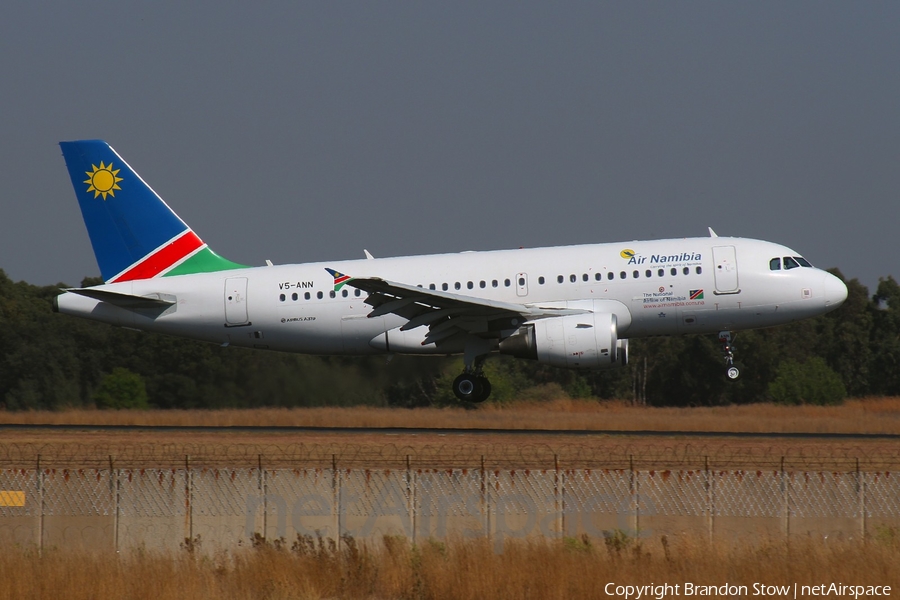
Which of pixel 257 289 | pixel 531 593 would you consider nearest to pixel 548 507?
pixel 531 593

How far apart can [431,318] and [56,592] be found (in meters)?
13.9

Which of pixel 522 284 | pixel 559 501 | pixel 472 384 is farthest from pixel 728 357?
pixel 559 501

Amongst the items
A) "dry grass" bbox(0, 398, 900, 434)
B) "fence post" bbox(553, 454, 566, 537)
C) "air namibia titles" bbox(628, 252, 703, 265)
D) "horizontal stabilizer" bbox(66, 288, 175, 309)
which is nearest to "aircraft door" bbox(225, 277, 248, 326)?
"horizontal stabilizer" bbox(66, 288, 175, 309)

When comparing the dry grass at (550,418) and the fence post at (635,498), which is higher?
the dry grass at (550,418)

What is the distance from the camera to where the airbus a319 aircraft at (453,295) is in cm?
2534

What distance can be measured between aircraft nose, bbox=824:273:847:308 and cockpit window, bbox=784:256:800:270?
A: 0.79m

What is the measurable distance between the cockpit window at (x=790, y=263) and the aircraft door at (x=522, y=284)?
6177mm

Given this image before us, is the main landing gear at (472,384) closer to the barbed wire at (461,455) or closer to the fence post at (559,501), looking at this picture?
the barbed wire at (461,455)

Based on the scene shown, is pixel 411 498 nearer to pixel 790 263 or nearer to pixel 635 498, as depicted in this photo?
pixel 635 498

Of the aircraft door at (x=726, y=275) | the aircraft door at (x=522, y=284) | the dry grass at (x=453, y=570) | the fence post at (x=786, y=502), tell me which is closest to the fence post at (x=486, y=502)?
the dry grass at (x=453, y=570)

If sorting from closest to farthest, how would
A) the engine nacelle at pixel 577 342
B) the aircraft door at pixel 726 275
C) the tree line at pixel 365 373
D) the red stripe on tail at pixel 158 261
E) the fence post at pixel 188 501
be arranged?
the fence post at pixel 188 501 → the engine nacelle at pixel 577 342 → the aircraft door at pixel 726 275 → the red stripe on tail at pixel 158 261 → the tree line at pixel 365 373

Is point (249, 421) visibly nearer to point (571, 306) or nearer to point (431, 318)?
point (431, 318)

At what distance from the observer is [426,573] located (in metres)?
13.4

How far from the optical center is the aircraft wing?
24609mm
